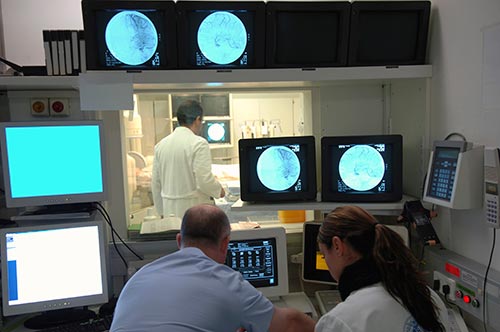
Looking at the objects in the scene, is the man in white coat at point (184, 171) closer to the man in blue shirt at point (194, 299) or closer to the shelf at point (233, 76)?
the shelf at point (233, 76)

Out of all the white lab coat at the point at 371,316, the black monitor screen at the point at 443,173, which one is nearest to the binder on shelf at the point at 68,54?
the white lab coat at the point at 371,316

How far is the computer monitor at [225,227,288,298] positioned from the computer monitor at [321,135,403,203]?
1.05ft

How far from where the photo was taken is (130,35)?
1.84 metres

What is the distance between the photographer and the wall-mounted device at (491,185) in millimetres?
1521

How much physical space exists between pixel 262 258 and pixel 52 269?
3.00 ft

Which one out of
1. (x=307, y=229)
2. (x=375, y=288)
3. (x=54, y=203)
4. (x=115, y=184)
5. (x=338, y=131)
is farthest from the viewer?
(x=338, y=131)

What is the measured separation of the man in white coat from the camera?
9.02 ft

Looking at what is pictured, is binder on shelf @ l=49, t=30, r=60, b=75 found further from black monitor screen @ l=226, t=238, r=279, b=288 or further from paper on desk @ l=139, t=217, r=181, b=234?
black monitor screen @ l=226, t=238, r=279, b=288

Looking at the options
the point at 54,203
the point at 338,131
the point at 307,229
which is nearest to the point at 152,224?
the point at 54,203

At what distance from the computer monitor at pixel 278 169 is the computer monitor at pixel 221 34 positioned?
1.23 ft

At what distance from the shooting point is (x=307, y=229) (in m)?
2.12

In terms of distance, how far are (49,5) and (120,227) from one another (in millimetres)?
1351

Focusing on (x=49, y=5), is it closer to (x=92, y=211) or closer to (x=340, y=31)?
(x=92, y=211)

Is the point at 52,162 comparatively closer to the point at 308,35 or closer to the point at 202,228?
the point at 202,228
